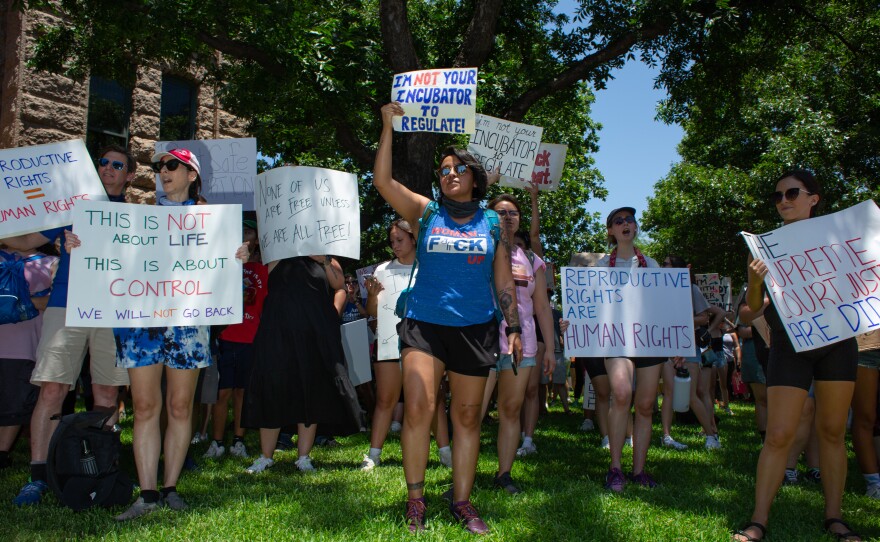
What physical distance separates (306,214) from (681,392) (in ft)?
14.3

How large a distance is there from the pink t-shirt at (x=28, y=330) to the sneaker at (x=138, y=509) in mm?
1617

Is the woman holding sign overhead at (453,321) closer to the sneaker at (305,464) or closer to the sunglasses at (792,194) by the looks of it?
the sunglasses at (792,194)

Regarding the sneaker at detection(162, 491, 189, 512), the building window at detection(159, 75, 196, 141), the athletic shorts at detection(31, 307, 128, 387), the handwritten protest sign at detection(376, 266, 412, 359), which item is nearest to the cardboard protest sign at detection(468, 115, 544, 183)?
the handwritten protest sign at detection(376, 266, 412, 359)

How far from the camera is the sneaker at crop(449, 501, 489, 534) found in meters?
3.96

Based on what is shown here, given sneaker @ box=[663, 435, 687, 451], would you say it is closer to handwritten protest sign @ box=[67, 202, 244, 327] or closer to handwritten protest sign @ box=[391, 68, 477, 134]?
handwritten protest sign @ box=[391, 68, 477, 134]

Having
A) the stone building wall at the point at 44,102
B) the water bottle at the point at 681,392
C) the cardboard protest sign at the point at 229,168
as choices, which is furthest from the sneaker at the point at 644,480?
the stone building wall at the point at 44,102

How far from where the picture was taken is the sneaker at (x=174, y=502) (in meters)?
4.31

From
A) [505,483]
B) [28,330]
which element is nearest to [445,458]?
[505,483]

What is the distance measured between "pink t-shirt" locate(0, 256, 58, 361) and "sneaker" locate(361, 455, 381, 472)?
2520 mm

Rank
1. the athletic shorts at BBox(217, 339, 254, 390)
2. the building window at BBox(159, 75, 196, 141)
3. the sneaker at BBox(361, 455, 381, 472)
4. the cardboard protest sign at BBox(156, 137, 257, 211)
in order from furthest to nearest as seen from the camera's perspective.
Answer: the building window at BBox(159, 75, 196, 141) → the cardboard protest sign at BBox(156, 137, 257, 211) → the athletic shorts at BBox(217, 339, 254, 390) → the sneaker at BBox(361, 455, 381, 472)

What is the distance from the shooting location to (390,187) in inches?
169

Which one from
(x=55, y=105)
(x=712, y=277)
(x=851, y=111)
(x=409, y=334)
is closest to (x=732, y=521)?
(x=409, y=334)

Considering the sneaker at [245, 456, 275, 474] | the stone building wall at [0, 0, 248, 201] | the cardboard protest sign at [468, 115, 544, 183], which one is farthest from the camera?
the stone building wall at [0, 0, 248, 201]

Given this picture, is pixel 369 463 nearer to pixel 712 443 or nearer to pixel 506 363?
pixel 506 363
